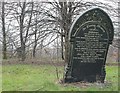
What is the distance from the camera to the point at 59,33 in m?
12.0

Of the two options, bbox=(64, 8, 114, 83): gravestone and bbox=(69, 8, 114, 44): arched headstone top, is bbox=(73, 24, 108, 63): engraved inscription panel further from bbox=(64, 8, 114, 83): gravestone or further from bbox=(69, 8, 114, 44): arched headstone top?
bbox=(69, 8, 114, 44): arched headstone top

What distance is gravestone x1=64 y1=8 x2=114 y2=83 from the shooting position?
766 cm

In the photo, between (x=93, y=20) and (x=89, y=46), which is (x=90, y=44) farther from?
(x=93, y=20)

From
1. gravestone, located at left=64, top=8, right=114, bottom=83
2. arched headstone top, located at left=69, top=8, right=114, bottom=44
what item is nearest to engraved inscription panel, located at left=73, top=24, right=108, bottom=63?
gravestone, located at left=64, top=8, right=114, bottom=83

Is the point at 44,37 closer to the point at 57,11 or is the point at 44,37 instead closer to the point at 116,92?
the point at 57,11

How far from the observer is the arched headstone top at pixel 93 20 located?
7.64 meters

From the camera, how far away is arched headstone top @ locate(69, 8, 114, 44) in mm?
7637

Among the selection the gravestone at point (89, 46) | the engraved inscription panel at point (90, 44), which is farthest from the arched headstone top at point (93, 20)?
the engraved inscription panel at point (90, 44)

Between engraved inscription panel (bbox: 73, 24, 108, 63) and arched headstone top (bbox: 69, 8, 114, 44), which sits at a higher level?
arched headstone top (bbox: 69, 8, 114, 44)

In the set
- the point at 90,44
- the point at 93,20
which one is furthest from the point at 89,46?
the point at 93,20

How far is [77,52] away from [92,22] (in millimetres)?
963

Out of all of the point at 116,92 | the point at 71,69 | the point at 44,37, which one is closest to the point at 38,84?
the point at 71,69

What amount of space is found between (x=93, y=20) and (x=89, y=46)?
75cm

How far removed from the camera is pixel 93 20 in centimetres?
777
